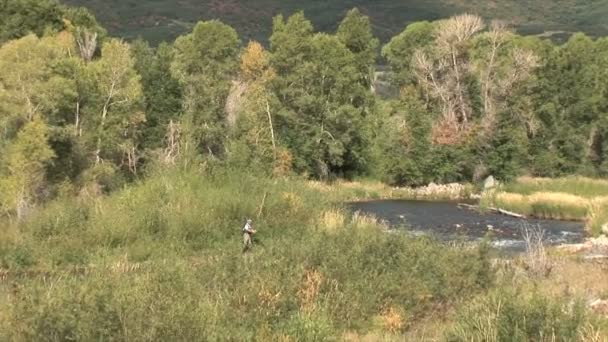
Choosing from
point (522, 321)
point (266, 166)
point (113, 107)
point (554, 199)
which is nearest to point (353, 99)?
point (113, 107)

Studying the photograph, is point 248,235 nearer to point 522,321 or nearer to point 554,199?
point 522,321

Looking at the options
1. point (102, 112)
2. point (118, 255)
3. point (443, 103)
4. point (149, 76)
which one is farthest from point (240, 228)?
point (443, 103)

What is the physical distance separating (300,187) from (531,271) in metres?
11.9

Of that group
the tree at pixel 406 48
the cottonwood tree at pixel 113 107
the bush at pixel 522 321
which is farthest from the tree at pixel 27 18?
the bush at pixel 522 321

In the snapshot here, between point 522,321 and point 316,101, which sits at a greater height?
point 522,321

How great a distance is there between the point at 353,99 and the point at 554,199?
2833 centimetres

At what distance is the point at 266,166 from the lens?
1697 inches

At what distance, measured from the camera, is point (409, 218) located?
4391cm

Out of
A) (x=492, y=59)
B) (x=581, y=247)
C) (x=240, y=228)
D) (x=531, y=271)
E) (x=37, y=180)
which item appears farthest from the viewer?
(x=492, y=59)

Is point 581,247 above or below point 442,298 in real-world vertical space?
below

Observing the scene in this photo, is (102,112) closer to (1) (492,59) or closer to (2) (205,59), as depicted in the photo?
(2) (205,59)

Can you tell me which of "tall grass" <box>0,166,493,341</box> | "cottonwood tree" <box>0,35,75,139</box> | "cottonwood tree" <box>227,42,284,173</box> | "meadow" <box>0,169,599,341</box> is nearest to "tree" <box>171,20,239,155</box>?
"cottonwood tree" <box>227,42,284,173</box>

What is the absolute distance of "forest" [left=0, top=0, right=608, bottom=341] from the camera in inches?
455

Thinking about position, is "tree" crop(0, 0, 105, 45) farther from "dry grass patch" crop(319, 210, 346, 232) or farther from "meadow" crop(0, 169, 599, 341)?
"dry grass patch" crop(319, 210, 346, 232)
